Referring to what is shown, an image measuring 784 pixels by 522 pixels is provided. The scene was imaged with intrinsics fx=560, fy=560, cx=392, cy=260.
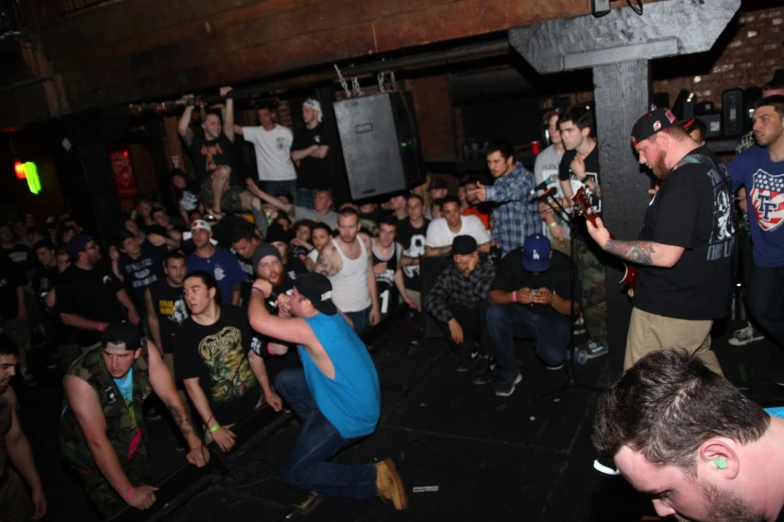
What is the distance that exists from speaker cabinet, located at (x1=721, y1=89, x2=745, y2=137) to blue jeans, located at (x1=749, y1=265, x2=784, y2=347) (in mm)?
3564

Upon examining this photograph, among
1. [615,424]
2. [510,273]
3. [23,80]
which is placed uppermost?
[23,80]

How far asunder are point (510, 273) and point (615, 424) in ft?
14.0

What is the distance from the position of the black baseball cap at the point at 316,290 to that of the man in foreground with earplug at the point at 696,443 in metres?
2.78

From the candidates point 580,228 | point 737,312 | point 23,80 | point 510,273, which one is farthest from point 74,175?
point 737,312

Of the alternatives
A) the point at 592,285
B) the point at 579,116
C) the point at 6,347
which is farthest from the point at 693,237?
the point at 6,347

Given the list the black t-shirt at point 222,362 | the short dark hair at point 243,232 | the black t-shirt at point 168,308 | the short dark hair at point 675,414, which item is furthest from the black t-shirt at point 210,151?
the short dark hair at point 675,414

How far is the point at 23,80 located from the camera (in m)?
7.09

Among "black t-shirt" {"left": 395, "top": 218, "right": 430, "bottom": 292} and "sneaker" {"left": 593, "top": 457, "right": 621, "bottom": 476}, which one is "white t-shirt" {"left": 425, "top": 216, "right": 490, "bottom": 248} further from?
"sneaker" {"left": 593, "top": 457, "right": 621, "bottom": 476}

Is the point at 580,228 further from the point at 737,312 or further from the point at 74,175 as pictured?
the point at 74,175

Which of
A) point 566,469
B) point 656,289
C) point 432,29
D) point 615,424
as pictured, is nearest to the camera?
point 615,424

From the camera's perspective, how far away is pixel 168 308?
5.86 metres

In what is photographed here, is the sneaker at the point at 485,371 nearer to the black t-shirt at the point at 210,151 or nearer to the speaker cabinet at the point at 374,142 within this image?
the speaker cabinet at the point at 374,142

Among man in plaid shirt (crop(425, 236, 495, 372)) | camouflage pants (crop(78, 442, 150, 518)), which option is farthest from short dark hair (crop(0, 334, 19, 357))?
man in plaid shirt (crop(425, 236, 495, 372))

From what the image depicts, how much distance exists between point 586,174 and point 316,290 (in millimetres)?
2753
